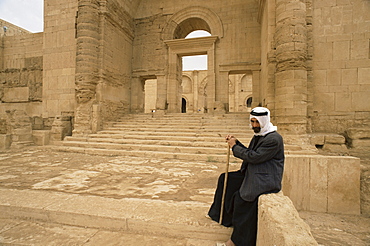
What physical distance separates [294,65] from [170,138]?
4.81 meters

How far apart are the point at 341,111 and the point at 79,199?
25.3 feet

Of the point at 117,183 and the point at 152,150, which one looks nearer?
the point at 117,183

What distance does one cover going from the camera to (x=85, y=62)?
832 cm

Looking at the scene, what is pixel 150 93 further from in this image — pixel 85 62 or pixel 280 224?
pixel 280 224

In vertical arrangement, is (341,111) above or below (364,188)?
above

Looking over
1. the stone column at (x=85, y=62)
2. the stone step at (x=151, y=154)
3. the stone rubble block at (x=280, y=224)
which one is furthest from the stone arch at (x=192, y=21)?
the stone rubble block at (x=280, y=224)

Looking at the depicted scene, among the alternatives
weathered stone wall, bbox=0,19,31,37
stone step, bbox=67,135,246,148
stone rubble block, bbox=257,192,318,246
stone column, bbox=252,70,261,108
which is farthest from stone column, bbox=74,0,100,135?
stone rubble block, bbox=257,192,318,246

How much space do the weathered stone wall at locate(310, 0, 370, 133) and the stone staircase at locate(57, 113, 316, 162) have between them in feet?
6.35

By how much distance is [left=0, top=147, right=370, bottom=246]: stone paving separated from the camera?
2.06m

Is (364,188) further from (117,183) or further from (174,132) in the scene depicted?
(174,132)

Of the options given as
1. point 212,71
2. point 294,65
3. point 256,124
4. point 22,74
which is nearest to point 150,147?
point 256,124

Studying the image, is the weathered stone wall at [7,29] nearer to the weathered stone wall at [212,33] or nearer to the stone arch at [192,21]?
the weathered stone wall at [212,33]

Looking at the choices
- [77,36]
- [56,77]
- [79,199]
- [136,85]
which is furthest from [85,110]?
[79,199]

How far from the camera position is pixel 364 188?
112 inches
